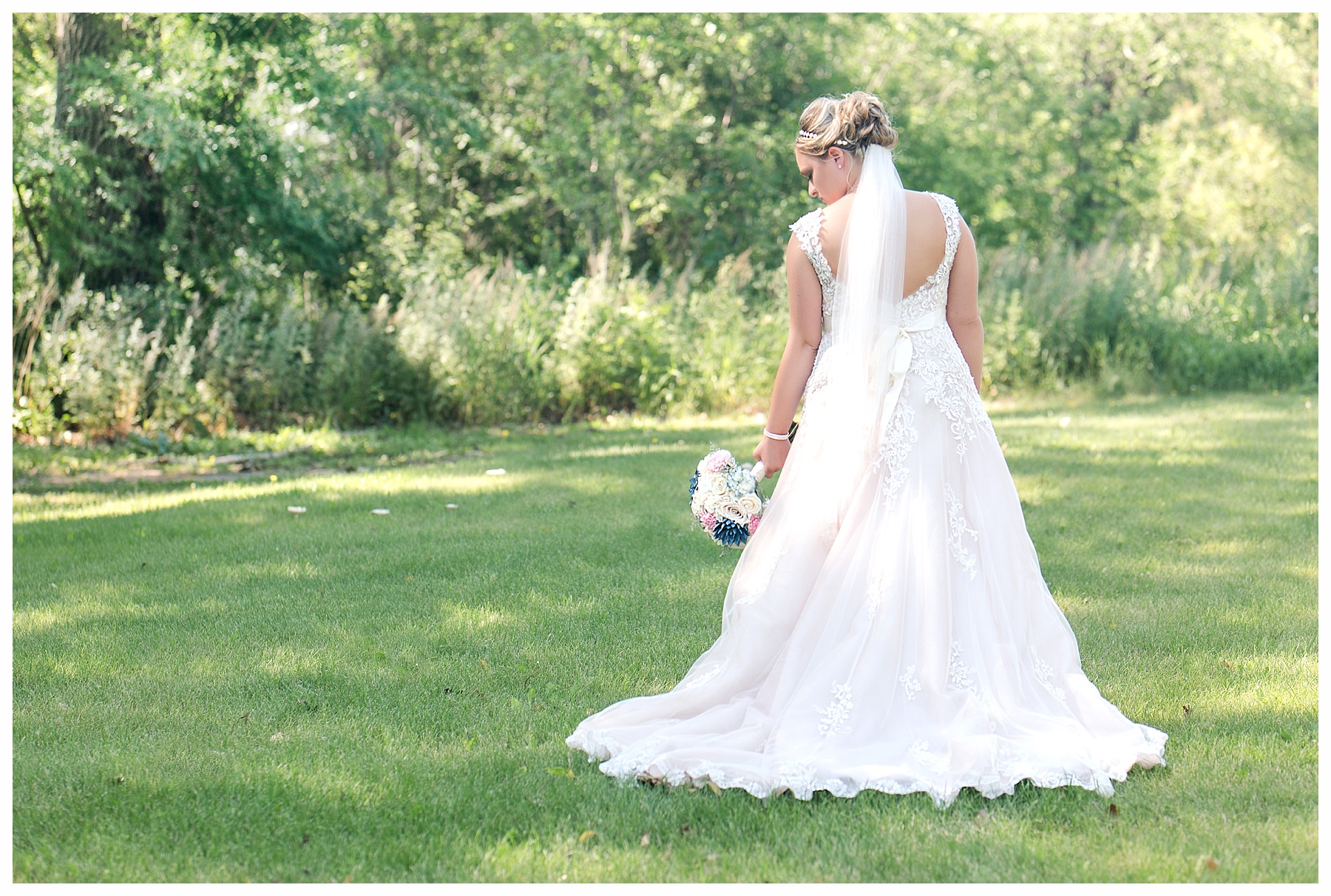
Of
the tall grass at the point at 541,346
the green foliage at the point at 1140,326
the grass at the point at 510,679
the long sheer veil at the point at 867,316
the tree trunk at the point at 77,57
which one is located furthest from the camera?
the green foliage at the point at 1140,326

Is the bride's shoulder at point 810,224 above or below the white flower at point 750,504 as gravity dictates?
above

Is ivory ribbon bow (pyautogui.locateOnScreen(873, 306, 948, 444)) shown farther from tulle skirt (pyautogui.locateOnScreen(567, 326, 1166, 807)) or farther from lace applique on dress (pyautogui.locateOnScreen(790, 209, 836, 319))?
lace applique on dress (pyautogui.locateOnScreen(790, 209, 836, 319))

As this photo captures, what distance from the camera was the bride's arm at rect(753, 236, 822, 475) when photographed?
11.8 ft

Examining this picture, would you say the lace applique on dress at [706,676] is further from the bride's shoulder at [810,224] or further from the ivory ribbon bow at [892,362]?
the bride's shoulder at [810,224]

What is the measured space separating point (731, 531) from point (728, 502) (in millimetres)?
97

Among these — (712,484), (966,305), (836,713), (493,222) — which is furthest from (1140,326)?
(836,713)

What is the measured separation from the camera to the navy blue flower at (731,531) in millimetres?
3756

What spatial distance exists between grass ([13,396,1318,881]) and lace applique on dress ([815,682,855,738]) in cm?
23

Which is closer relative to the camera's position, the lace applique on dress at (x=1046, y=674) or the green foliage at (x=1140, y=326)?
the lace applique on dress at (x=1046, y=674)

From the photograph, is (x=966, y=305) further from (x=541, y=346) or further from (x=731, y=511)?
(x=541, y=346)

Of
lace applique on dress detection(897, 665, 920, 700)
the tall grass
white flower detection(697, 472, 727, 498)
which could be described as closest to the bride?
lace applique on dress detection(897, 665, 920, 700)

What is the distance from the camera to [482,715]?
379cm

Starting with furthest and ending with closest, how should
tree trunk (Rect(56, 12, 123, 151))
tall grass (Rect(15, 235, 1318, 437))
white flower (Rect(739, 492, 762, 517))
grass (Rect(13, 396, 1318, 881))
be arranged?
tree trunk (Rect(56, 12, 123, 151)), tall grass (Rect(15, 235, 1318, 437)), white flower (Rect(739, 492, 762, 517)), grass (Rect(13, 396, 1318, 881))

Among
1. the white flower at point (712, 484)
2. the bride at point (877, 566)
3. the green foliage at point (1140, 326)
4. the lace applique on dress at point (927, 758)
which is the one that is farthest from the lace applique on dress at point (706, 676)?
the green foliage at point (1140, 326)
